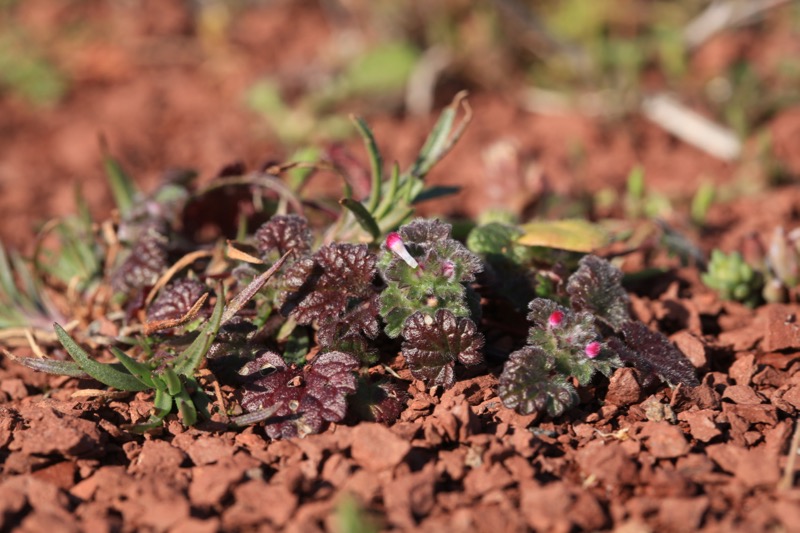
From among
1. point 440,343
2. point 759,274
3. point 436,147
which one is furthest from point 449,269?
point 759,274

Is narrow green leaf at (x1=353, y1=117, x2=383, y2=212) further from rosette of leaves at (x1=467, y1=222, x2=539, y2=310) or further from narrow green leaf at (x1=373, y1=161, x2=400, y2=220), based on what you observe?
rosette of leaves at (x1=467, y1=222, x2=539, y2=310)

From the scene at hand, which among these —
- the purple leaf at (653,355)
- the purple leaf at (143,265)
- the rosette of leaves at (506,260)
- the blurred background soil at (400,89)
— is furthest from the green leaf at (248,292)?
the blurred background soil at (400,89)

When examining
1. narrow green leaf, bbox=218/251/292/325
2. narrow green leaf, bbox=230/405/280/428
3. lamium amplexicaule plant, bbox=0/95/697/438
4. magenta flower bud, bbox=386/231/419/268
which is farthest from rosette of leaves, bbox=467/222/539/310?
narrow green leaf, bbox=230/405/280/428

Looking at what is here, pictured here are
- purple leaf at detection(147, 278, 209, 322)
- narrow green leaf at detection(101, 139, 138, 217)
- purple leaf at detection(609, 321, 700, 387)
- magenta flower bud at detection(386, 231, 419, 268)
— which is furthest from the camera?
narrow green leaf at detection(101, 139, 138, 217)

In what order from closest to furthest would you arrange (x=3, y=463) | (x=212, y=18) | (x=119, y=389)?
(x=3, y=463)
(x=119, y=389)
(x=212, y=18)

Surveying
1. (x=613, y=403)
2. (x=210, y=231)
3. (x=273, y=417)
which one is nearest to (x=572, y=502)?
(x=613, y=403)

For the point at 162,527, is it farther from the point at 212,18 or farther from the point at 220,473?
the point at 212,18
